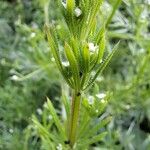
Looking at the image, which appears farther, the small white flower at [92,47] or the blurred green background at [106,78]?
the blurred green background at [106,78]

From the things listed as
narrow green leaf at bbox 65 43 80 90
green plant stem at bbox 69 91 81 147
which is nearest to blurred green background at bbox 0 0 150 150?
green plant stem at bbox 69 91 81 147

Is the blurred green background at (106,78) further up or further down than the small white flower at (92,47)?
further up

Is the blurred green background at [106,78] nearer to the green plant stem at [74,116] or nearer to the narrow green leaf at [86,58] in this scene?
the green plant stem at [74,116]

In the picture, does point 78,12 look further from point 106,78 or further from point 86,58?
point 106,78

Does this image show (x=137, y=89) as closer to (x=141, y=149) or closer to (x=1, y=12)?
(x=141, y=149)

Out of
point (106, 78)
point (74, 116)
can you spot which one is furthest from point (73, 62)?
point (106, 78)

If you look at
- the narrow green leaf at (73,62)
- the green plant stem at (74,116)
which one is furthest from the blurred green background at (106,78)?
the narrow green leaf at (73,62)

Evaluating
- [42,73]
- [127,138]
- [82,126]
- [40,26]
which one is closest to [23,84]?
[42,73]
